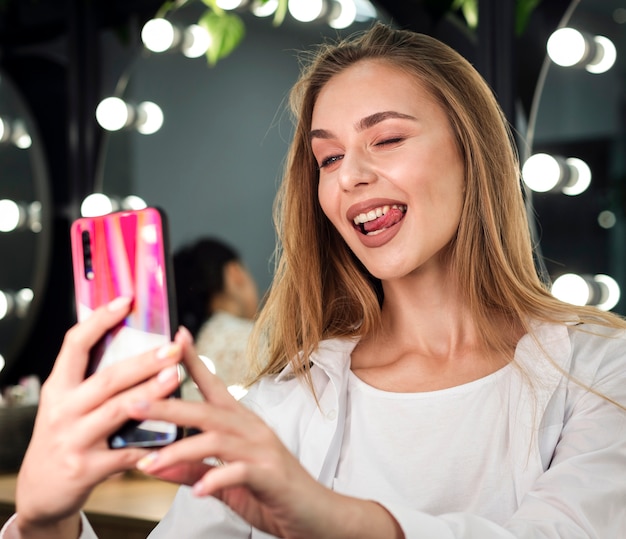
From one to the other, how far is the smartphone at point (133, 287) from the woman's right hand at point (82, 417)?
0.01 meters

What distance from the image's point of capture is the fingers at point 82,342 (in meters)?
0.55

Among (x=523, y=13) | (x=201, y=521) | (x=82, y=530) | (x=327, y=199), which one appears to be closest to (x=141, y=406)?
(x=82, y=530)

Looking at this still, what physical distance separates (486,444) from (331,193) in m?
0.28

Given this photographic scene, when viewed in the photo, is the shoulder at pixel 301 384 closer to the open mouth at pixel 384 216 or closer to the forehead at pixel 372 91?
the open mouth at pixel 384 216

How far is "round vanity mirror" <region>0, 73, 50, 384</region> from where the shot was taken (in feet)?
5.64

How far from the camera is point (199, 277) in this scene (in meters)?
1.43

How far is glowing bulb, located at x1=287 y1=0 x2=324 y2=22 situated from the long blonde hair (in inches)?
16.0

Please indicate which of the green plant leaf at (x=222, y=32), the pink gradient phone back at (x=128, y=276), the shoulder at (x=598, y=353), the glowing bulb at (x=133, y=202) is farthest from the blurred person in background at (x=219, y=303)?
the pink gradient phone back at (x=128, y=276)

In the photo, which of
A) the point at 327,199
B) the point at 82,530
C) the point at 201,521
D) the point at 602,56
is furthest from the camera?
the point at 602,56

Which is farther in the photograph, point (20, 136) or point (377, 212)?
point (20, 136)

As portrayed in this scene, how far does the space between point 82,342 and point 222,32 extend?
40.2 inches

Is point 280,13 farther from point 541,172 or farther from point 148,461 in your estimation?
point 148,461

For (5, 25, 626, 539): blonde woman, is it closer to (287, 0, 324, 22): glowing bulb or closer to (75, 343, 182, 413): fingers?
(75, 343, 182, 413): fingers

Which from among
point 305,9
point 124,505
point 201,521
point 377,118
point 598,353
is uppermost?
point 305,9
